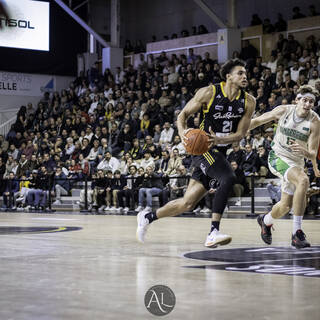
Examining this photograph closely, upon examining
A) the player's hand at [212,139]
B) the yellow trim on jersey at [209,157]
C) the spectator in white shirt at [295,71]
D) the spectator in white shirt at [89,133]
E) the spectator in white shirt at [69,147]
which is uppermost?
the spectator in white shirt at [295,71]

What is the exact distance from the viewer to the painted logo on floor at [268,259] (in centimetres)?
445

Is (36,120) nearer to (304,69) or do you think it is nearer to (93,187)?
(93,187)

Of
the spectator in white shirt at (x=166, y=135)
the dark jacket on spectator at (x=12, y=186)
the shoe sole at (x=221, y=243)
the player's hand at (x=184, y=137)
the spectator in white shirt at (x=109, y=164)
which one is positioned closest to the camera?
the shoe sole at (x=221, y=243)

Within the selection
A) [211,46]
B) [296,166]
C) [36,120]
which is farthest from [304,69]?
[36,120]

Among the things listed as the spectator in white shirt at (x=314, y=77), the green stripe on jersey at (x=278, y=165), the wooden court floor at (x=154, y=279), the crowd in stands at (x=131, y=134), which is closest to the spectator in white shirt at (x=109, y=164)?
the crowd in stands at (x=131, y=134)

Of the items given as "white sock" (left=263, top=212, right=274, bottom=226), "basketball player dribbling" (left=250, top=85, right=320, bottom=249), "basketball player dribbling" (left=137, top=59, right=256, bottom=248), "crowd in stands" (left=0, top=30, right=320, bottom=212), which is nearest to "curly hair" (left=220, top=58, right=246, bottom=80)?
"basketball player dribbling" (left=137, top=59, right=256, bottom=248)

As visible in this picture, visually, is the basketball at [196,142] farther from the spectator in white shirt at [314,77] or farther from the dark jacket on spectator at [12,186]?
the dark jacket on spectator at [12,186]

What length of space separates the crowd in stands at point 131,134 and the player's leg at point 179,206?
7720 millimetres

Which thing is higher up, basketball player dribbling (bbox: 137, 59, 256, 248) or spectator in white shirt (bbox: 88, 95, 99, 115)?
spectator in white shirt (bbox: 88, 95, 99, 115)

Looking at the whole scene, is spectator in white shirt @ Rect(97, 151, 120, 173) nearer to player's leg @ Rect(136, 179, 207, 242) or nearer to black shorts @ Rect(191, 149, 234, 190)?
player's leg @ Rect(136, 179, 207, 242)

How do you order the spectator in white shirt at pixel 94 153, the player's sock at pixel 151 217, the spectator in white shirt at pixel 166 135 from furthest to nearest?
the spectator in white shirt at pixel 94 153 < the spectator in white shirt at pixel 166 135 < the player's sock at pixel 151 217

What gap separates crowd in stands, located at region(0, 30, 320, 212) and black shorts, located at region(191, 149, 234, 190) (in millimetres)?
7944

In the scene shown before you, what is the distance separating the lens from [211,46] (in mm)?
22984

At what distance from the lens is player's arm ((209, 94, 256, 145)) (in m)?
6.05
